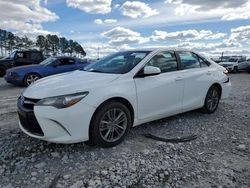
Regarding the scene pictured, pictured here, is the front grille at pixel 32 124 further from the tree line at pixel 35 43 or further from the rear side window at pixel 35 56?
the tree line at pixel 35 43

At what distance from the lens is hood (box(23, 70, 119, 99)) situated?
3.80 metres

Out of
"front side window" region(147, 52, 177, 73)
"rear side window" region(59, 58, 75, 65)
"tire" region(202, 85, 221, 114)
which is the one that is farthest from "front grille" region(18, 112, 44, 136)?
"rear side window" region(59, 58, 75, 65)

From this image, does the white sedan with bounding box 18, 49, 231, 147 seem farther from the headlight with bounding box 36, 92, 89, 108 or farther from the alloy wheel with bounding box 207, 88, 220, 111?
the alloy wheel with bounding box 207, 88, 220, 111

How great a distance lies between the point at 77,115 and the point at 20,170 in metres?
0.99

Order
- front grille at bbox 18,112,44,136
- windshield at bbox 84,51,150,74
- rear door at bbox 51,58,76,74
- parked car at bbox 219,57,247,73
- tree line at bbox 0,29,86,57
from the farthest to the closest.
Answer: tree line at bbox 0,29,86,57
parked car at bbox 219,57,247,73
rear door at bbox 51,58,76,74
windshield at bbox 84,51,150,74
front grille at bbox 18,112,44,136

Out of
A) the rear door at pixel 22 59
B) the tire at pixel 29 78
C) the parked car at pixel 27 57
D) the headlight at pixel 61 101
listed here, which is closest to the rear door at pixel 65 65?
the tire at pixel 29 78

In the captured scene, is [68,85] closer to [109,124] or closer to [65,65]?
[109,124]

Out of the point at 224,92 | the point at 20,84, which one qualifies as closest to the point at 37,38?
the point at 20,84

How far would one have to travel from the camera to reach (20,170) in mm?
3506

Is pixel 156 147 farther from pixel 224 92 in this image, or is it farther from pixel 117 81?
pixel 224 92

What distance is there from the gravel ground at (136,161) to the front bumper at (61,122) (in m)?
0.31

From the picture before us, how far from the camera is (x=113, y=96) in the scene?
13.3 feet

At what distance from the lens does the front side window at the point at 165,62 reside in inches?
192

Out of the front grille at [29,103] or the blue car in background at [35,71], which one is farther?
the blue car in background at [35,71]
